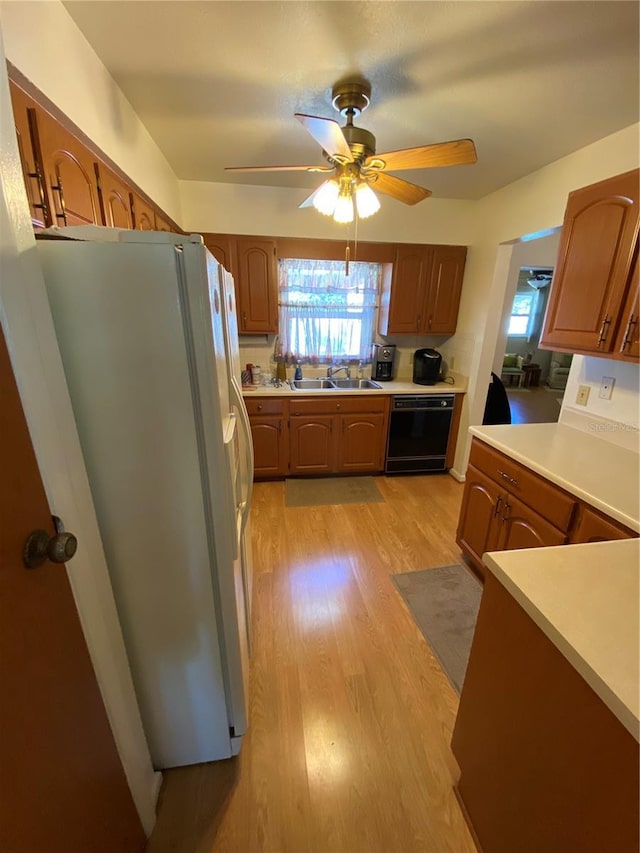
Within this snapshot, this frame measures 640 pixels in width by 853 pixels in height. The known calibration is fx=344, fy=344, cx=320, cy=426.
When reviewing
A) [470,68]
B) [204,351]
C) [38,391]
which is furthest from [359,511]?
[470,68]

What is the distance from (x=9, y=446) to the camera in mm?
621

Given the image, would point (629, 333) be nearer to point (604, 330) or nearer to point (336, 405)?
point (604, 330)

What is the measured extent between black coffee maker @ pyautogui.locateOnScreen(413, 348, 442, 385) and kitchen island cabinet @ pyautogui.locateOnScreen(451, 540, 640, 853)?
2470 millimetres

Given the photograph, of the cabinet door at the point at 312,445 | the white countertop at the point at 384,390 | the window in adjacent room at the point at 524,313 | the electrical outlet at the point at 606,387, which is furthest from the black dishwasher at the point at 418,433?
the window in adjacent room at the point at 524,313

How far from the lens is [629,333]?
4.82ft

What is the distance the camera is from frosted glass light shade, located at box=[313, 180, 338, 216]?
1637 millimetres

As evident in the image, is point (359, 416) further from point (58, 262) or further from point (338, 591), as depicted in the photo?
point (58, 262)

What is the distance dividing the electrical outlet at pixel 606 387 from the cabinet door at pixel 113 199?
101 inches

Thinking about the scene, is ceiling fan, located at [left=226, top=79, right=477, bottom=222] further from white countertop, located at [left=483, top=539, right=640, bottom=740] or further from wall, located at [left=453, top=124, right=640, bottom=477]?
white countertop, located at [left=483, top=539, right=640, bottom=740]

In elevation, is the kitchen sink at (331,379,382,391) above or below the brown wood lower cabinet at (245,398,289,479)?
above

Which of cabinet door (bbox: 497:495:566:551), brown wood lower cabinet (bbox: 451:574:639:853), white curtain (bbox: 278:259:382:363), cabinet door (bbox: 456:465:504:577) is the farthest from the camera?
white curtain (bbox: 278:259:382:363)

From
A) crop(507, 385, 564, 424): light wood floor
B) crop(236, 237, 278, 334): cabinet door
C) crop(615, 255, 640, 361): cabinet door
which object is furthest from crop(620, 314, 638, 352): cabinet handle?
crop(507, 385, 564, 424): light wood floor

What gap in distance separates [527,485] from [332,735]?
135cm

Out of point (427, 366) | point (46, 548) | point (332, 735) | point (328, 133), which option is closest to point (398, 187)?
point (328, 133)
